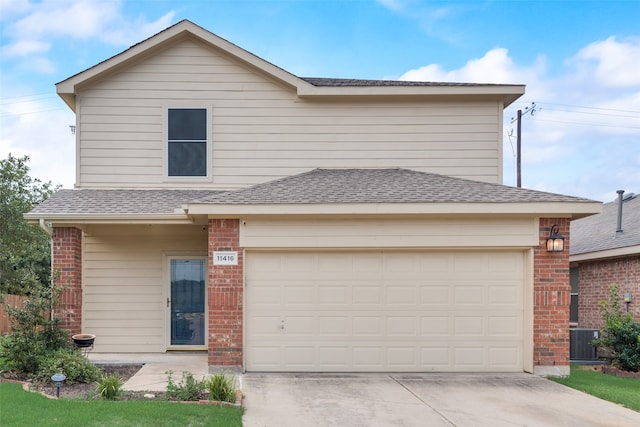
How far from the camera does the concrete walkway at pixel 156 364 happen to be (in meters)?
7.52

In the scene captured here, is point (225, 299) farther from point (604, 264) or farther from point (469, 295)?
point (604, 264)

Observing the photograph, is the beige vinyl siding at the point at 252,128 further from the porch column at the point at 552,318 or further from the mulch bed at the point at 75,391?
the mulch bed at the point at 75,391

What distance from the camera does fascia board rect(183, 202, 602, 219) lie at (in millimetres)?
8172

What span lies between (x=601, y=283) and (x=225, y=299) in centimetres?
1024

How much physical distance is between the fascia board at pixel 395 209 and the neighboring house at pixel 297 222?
0.03 m

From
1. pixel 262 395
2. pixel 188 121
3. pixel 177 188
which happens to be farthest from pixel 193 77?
pixel 262 395

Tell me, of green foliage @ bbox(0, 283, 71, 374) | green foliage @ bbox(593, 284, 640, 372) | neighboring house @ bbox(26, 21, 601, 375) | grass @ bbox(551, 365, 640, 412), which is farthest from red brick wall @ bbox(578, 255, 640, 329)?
green foliage @ bbox(0, 283, 71, 374)

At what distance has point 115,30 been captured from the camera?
14.9m

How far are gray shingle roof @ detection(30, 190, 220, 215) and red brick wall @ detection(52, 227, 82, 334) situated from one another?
1.67ft

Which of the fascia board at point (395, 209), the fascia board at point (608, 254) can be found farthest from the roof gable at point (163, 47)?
the fascia board at point (608, 254)

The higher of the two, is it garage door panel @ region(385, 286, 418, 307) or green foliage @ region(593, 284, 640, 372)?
garage door panel @ region(385, 286, 418, 307)

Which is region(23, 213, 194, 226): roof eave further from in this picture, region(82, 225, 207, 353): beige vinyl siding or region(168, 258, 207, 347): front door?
region(168, 258, 207, 347): front door

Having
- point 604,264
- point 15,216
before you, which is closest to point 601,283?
point 604,264

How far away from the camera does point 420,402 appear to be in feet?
21.9
